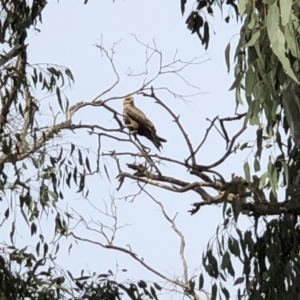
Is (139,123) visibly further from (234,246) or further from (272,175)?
(272,175)

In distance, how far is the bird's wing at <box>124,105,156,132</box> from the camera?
20.3ft

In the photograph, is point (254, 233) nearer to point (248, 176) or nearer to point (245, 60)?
point (248, 176)

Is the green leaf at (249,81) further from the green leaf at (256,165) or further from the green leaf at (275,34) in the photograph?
the green leaf at (256,165)

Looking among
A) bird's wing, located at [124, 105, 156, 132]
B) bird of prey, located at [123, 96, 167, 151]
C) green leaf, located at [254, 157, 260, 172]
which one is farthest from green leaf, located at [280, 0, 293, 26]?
bird's wing, located at [124, 105, 156, 132]

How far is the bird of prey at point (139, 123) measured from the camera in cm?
591

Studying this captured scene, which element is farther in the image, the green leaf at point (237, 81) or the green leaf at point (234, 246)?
the green leaf at point (234, 246)

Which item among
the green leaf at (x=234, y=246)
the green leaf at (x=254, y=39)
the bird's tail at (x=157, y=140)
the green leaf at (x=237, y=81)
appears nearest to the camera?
the green leaf at (x=254, y=39)

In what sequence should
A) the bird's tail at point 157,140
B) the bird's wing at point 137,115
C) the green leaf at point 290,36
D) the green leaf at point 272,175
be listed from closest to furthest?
the green leaf at point 290,36, the green leaf at point 272,175, the bird's tail at point 157,140, the bird's wing at point 137,115

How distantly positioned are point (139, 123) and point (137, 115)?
18 centimetres

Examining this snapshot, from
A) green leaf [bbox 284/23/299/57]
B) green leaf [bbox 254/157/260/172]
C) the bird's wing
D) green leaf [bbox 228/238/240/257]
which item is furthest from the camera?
the bird's wing

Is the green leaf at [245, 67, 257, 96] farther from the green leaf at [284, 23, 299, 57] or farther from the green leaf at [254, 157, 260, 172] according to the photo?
the green leaf at [254, 157, 260, 172]

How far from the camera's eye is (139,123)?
243 inches

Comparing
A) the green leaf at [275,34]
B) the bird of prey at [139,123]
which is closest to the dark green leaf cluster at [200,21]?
the bird of prey at [139,123]

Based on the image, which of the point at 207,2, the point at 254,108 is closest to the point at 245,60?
the point at 254,108
